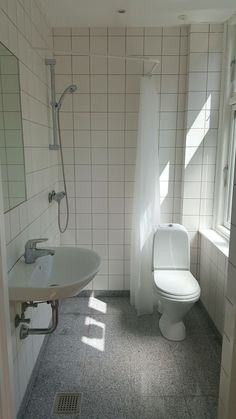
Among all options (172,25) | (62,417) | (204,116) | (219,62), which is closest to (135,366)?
(62,417)

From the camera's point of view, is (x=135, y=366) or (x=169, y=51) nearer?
(x=135, y=366)

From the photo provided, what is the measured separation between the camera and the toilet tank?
8.06 ft

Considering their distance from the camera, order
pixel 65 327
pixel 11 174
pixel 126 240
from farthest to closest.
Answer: pixel 126 240 → pixel 65 327 → pixel 11 174

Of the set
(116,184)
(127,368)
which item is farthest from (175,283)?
(116,184)

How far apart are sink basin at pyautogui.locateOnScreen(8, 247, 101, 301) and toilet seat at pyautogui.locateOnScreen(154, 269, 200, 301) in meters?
0.62

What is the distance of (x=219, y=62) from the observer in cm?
246

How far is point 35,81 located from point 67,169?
2.93ft

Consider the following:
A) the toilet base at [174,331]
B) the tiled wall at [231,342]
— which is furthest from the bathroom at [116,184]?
the tiled wall at [231,342]

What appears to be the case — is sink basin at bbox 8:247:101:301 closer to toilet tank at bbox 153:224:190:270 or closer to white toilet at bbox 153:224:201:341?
white toilet at bbox 153:224:201:341

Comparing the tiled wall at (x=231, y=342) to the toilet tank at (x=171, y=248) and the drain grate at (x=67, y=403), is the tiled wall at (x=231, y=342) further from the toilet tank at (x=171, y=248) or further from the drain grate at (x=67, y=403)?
the toilet tank at (x=171, y=248)

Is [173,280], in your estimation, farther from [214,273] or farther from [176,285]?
[214,273]

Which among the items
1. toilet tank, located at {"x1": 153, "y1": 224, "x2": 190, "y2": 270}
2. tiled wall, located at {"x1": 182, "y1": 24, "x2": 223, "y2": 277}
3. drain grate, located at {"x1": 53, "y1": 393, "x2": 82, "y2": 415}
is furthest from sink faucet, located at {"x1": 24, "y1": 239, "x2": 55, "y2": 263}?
tiled wall, located at {"x1": 182, "y1": 24, "x2": 223, "y2": 277}

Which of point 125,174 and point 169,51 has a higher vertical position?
point 169,51

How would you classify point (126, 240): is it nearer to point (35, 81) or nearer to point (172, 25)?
point (35, 81)
